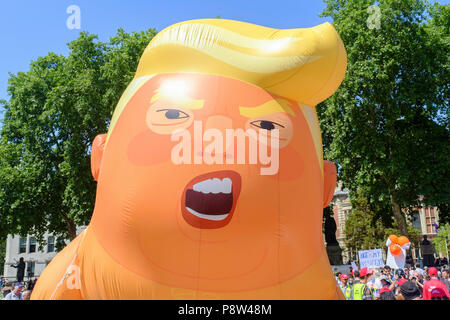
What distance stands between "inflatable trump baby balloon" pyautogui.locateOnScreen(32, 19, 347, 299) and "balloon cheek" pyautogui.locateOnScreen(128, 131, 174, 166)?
0.5 inches

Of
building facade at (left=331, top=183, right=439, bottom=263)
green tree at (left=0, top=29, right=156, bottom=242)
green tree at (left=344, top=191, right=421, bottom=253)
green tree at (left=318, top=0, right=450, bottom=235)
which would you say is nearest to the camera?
green tree at (left=318, top=0, right=450, bottom=235)

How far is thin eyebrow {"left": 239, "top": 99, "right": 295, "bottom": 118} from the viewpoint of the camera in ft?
15.5

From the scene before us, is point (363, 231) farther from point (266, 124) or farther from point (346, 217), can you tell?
point (266, 124)

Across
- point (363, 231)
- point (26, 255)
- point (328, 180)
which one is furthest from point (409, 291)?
point (26, 255)

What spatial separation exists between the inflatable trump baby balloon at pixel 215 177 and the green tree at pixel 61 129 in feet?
53.0

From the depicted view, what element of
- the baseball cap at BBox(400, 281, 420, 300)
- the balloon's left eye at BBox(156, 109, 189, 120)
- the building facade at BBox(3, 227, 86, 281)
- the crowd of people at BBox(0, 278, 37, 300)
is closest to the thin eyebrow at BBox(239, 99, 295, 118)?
the balloon's left eye at BBox(156, 109, 189, 120)

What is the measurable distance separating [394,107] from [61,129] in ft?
58.2

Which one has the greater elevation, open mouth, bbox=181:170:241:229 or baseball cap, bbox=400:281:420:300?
open mouth, bbox=181:170:241:229

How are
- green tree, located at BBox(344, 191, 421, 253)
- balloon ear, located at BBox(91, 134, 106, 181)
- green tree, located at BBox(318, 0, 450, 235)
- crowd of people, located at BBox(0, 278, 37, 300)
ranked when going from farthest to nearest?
green tree, located at BBox(344, 191, 421, 253)
green tree, located at BBox(318, 0, 450, 235)
crowd of people, located at BBox(0, 278, 37, 300)
balloon ear, located at BBox(91, 134, 106, 181)

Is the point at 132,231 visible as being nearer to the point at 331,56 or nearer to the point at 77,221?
the point at 331,56

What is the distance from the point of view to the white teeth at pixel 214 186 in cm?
438

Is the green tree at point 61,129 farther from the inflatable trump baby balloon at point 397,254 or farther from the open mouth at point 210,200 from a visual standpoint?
the open mouth at point 210,200

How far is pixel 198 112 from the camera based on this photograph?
462 cm

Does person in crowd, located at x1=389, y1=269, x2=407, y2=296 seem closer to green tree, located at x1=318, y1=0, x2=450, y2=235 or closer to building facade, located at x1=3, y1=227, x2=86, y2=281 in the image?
green tree, located at x1=318, y1=0, x2=450, y2=235
